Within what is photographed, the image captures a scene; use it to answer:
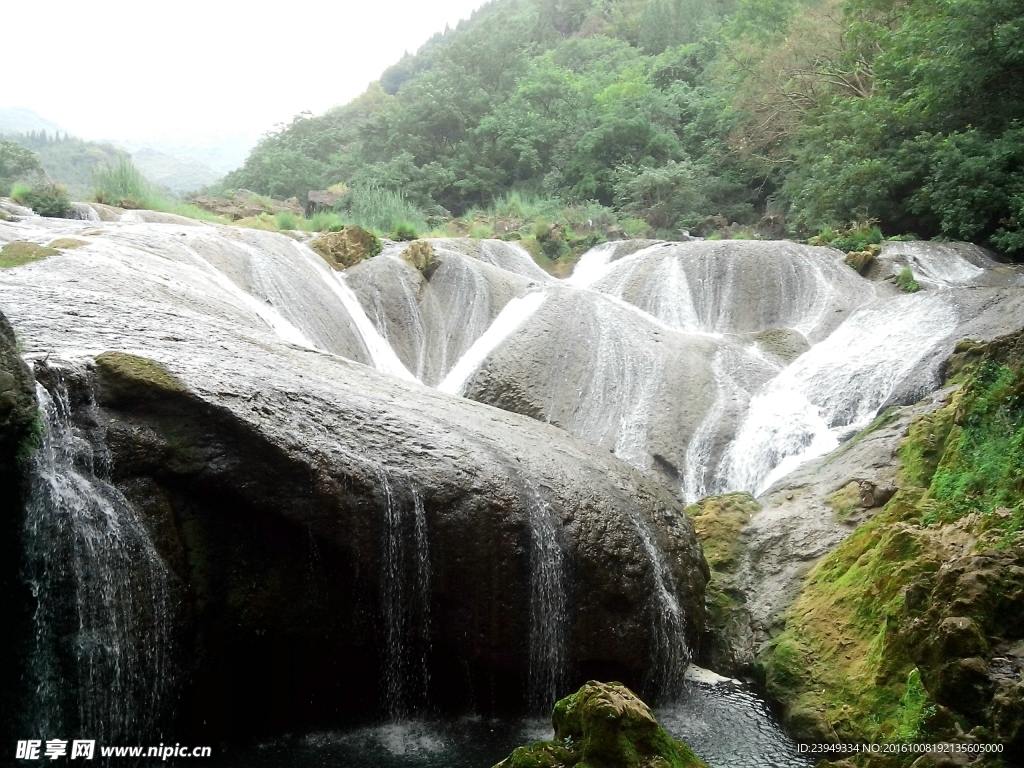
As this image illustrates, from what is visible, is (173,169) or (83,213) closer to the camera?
(83,213)

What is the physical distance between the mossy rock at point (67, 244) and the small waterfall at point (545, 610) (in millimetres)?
6988

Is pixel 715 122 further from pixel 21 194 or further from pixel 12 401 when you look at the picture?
pixel 12 401

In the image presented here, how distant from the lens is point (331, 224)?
18703mm

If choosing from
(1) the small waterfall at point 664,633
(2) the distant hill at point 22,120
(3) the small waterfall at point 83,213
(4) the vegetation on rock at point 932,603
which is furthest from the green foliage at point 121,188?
(2) the distant hill at point 22,120

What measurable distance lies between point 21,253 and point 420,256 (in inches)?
320

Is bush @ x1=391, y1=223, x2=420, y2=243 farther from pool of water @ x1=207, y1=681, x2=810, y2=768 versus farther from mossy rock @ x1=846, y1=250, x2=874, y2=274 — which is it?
pool of water @ x1=207, y1=681, x2=810, y2=768

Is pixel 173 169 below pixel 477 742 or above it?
above

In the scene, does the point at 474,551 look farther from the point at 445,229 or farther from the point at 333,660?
the point at 445,229

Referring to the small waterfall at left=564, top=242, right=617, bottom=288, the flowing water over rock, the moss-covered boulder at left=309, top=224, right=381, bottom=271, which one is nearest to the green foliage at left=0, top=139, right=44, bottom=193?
the moss-covered boulder at left=309, top=224, right=381, bottom=271

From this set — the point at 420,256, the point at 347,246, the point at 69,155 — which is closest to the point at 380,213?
the point at 347,246

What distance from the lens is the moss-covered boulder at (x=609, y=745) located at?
399 cm

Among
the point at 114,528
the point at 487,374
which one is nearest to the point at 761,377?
the point at 487,374

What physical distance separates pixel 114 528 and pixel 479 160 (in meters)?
28.2

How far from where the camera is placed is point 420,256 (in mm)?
15922
